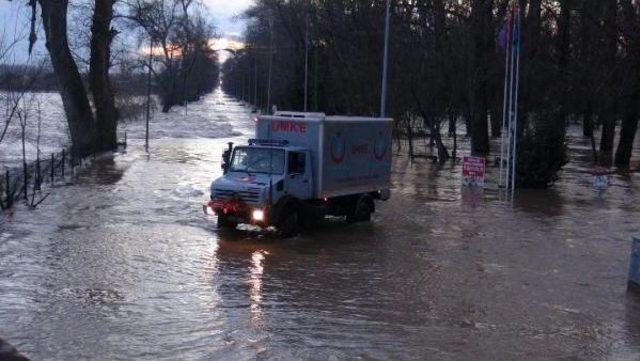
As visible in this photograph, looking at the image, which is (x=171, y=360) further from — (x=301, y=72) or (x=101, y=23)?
(x=301, y=72)

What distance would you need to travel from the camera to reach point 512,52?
30.9 m

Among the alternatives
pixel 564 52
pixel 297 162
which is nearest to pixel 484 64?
pixel 564 52

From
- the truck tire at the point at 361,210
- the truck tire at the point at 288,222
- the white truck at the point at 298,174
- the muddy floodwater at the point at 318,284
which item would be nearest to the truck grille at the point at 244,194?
the white truck at the point at 298,174

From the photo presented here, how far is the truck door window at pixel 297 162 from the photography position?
62.3 ft

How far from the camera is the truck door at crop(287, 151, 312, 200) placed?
18953 mm

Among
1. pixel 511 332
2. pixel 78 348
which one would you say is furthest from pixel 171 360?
pixel 511 332

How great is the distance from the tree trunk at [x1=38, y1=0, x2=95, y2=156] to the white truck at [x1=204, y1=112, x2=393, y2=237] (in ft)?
62.5

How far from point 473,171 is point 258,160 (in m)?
13.5

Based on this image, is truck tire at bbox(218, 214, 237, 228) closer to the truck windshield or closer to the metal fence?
the truck windshield

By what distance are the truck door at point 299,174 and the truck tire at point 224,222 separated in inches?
57.9

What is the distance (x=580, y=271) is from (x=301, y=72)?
174 ft

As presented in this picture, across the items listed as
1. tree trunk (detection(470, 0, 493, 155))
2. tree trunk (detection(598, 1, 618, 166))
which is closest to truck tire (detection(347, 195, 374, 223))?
tree trunk (detection(470, 0, 493, 155))

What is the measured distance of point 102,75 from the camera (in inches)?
1722

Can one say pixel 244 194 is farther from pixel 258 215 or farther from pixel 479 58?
pixel 479 58
